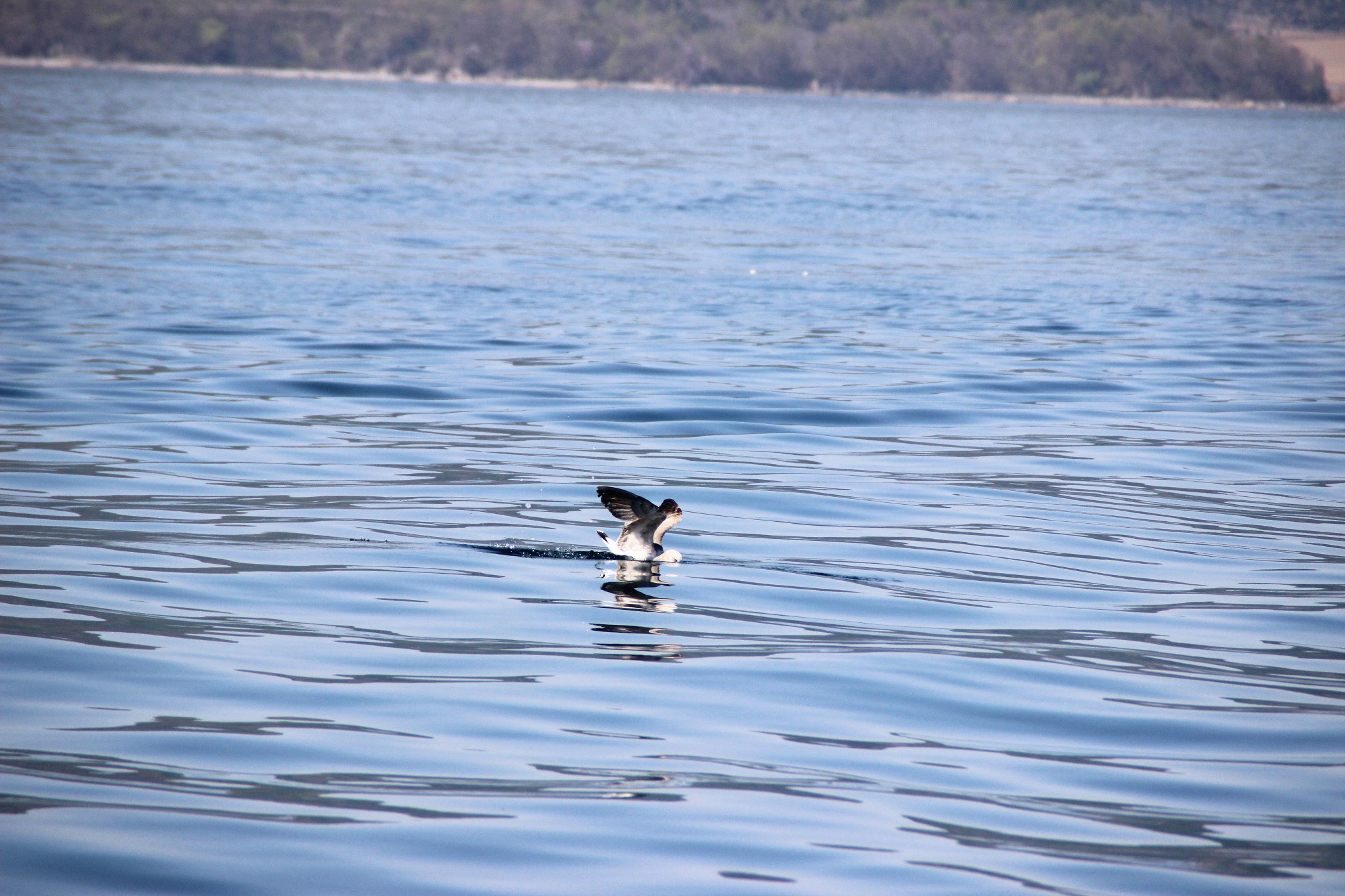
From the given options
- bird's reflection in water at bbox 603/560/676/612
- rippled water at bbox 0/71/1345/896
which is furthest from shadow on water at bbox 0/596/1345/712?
bird's reflection in water at bbox 603/560/676/612

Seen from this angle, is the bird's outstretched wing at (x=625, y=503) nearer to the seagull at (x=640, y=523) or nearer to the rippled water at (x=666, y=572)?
the seagull at (x=640, y=523)

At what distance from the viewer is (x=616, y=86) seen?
Result: 538 feet

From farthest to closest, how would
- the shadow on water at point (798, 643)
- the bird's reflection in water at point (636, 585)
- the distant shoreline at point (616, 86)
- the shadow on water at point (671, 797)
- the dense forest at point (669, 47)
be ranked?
the dense forest at point (669, 47) < the distant shoreline at point (616, 86) < the bird's reflection in water at point (636, 585) < the shadow on water at point (798, 643) < the shadow on water at point (671, 797)

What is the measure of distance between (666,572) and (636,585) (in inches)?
14.7

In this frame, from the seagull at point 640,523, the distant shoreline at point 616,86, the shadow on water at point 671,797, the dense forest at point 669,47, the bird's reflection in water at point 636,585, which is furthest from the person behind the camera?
the dense forest at point 669,47

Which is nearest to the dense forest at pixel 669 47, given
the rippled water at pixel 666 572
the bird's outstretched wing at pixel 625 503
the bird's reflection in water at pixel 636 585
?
the rippled water at pixel 666 572

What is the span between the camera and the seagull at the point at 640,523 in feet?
28.1

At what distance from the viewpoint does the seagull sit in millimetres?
8570

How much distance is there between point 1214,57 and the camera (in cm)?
16950

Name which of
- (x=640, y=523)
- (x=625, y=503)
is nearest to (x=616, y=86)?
(x=640, y=523)

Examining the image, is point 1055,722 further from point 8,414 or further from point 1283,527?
point 8,414

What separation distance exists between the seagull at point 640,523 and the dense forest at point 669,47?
15979 cm

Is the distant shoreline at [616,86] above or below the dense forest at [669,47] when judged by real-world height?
below

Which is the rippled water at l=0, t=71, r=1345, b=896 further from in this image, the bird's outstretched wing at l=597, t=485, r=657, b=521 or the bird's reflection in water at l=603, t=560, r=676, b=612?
the bird's outstretched wing at l=597, t=485, r=657, b=521
